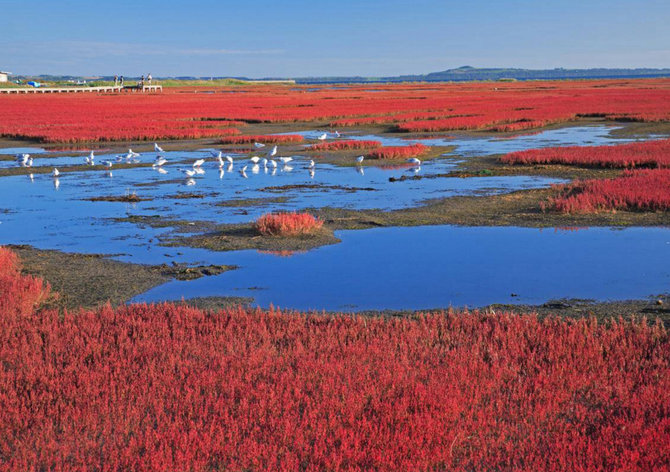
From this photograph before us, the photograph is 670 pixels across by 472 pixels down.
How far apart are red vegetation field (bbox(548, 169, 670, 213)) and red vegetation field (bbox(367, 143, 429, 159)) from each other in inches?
451

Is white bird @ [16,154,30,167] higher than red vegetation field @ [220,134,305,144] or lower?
lower

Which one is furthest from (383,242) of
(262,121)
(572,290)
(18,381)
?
(262,121)

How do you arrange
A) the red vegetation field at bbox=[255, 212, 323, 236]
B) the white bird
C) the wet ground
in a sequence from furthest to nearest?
the white bird
the red vegetation field at bbox=[255, 212, 323, 236]
the wet ground

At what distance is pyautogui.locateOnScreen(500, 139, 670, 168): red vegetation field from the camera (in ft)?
80.7

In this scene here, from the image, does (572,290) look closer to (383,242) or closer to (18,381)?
(383,242)

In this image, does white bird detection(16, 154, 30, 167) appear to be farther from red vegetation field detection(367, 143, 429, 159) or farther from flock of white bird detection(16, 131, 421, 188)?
red vegetation field detection(367, 143, 429, 159)

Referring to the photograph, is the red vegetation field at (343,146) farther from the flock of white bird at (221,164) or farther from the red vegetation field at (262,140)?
the flock of white bird at (221,164)

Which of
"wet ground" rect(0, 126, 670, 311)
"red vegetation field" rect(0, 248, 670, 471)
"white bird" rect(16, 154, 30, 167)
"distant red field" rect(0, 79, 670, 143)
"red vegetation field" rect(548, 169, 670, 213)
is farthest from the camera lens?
"distant red field" rect(0, 79, 670, 143)

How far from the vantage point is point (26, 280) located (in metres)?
10.5

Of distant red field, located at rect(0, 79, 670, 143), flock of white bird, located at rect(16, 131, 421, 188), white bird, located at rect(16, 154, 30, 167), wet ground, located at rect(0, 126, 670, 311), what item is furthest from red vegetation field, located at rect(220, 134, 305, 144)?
wet ground, located at rect(0, 126, 670, 311)

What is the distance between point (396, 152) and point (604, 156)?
27.1 feet

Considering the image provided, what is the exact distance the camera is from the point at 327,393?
250 inches

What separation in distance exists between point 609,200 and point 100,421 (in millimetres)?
14326

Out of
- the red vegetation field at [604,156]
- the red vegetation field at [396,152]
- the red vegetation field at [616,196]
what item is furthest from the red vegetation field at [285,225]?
the red vegetation field at [396,152]
